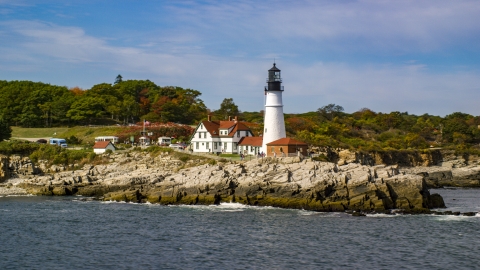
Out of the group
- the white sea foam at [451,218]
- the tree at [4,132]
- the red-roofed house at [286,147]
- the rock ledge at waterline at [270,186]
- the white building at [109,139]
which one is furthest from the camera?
the white building at [109,139]

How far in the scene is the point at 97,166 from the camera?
43.3 metres

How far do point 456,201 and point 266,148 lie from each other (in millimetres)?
13515

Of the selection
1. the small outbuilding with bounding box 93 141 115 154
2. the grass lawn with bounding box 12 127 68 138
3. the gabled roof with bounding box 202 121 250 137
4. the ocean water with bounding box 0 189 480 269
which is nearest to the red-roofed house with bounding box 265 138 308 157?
the gabled roof with bounding box 202 121 250 137

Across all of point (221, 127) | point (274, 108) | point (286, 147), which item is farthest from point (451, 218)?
point (221, 127)

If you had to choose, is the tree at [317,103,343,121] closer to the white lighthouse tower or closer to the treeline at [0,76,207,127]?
the treeline at [0,76,207,127]

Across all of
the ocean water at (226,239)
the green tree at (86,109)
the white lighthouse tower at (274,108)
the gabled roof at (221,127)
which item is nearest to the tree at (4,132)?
the green tree at (86,109)

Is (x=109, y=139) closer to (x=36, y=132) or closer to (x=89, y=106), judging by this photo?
(x=36, y=132)

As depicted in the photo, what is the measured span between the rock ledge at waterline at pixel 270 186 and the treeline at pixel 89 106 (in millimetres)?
28728

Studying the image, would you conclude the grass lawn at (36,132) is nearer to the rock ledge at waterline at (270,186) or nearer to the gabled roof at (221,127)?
the gabled roof at (221,127)

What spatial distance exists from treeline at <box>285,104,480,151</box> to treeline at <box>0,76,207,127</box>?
1415cm

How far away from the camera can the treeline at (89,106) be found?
67938 mm

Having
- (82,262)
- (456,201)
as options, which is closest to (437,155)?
(456,201)

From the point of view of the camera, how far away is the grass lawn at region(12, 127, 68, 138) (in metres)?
61.6

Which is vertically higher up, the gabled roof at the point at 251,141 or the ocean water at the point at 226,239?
the gabled roof at the point at 251,141
